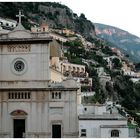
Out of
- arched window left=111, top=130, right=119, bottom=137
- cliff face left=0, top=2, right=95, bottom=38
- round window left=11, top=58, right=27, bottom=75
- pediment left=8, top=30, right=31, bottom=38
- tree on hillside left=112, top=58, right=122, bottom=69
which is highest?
cliff face left=0, top=2, right=95, bottom=38

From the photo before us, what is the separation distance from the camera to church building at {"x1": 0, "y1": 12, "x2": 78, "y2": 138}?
36938 mm

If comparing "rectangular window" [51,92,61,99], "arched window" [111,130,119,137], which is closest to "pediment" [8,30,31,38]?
"rectangular window" [51,92,61,99]

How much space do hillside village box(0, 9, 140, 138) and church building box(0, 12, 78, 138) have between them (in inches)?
11.9

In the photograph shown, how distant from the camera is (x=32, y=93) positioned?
123 ft

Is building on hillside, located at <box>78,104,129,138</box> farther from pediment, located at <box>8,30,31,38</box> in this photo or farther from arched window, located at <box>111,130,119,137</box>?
pediment, located at <box>8,30,31,38</box>

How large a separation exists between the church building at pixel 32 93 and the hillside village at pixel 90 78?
303 millimetres

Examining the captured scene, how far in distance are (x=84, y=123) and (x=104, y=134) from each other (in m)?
1.66

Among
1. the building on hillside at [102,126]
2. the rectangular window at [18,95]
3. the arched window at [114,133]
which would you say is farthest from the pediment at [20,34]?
the arched window at [114,133]

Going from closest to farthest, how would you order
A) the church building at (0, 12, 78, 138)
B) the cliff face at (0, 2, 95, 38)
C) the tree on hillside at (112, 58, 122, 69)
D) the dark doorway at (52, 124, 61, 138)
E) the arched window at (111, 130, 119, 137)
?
the arched window at (111, 130, 119, 137), the dark doorway at (52, 124, 61, 138), the church building at (0, 12, 78, 138), the tree on hillside at (112, 58, 122, 69), the cliff face at (0, 2, 95, 38)

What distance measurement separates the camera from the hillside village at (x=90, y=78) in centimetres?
3659

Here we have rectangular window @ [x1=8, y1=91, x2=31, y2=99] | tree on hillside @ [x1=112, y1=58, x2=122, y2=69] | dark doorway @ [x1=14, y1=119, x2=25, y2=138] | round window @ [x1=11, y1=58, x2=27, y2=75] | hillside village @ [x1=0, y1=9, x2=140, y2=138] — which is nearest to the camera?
hillside village @ [x1=0, y1=9, x2=140, y2=138]

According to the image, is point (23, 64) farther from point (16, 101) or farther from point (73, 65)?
point (73, 65)

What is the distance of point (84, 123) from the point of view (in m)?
36.6

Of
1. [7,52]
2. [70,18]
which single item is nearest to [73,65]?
[7,52]
